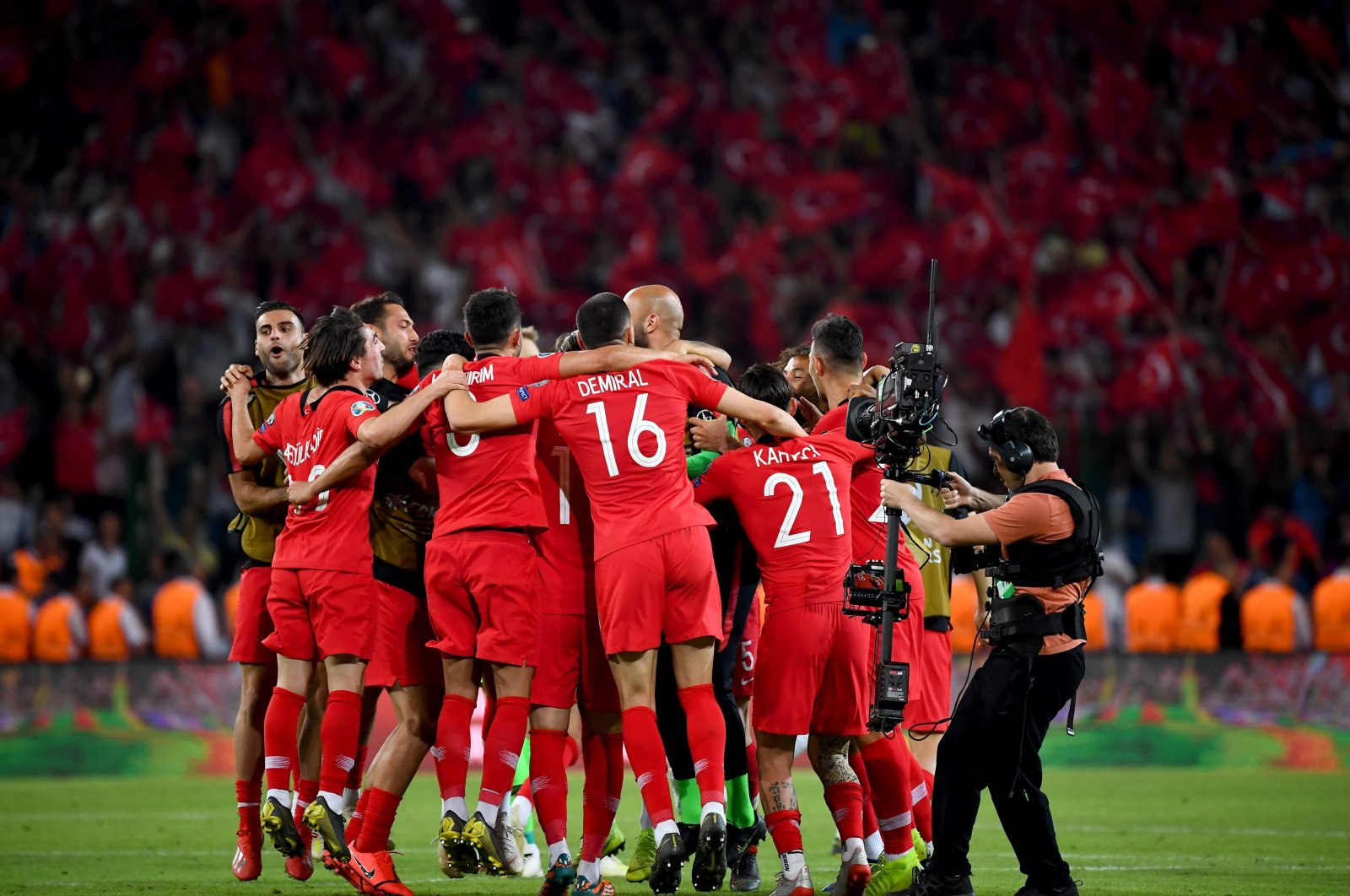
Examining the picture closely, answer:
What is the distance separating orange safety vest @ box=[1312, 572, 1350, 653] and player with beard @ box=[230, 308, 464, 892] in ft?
31.5

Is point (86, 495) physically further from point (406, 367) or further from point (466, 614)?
point (466, 614)

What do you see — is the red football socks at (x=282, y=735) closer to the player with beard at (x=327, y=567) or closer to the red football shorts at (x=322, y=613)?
the player with beard at (x=327, y=567)

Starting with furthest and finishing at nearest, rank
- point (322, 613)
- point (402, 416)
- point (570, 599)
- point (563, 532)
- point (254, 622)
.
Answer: point (254, 622) → point (322, 613) → point (563, 532) → point (570, 599) → point (402, 416)

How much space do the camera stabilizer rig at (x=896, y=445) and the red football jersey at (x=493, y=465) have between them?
56.5 inches

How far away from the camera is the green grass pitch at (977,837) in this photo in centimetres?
748

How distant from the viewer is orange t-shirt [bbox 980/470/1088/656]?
21.1ft

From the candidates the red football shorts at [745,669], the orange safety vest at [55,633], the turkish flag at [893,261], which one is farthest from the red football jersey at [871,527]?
the turkish flag at [893,261]

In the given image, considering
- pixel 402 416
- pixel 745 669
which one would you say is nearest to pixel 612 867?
pixel 745 669

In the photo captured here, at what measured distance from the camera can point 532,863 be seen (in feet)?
26.6

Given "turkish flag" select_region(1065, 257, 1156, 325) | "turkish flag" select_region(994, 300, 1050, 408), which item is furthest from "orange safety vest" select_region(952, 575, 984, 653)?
"turkish flag" select_region(1065, 257, 1156, 325)

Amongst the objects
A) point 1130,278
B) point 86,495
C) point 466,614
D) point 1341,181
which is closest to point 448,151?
point 86,495

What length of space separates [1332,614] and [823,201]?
760 cm

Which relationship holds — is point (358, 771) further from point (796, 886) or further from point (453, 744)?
point (796, 886)

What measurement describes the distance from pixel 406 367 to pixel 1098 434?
9130 millimetres
